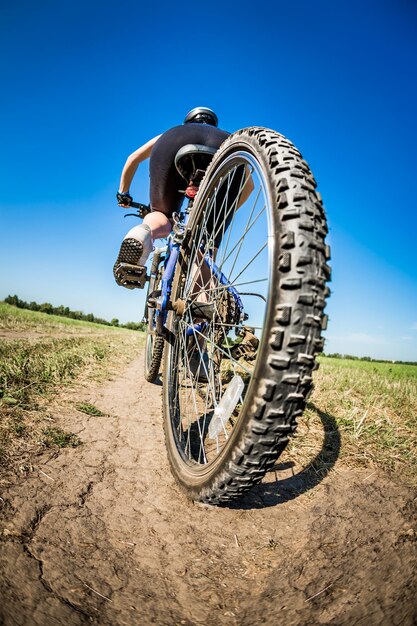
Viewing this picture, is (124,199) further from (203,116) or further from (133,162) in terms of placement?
(203,116)

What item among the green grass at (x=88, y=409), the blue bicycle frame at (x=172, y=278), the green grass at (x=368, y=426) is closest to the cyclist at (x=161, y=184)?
the blue bicycle frame at (x=172, y=278)

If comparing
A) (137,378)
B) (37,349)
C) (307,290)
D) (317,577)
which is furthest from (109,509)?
(37,349)

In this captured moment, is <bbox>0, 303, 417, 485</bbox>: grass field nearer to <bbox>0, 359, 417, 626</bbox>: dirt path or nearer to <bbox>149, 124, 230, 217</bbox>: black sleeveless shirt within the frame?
<bbox>0, 359, 417, 626</bbox>: dirt path

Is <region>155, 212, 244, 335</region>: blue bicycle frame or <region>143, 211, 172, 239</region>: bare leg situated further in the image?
<region>143, 211, 172, 239</region>: bare leg

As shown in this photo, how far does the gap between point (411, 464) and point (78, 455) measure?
1.95 m

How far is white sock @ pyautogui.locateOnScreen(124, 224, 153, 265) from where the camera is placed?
8.45 feet

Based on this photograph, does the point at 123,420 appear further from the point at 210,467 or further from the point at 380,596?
the point at 380,596

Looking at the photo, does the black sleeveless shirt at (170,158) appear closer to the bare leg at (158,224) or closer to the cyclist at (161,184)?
the cyclist at (161,184)

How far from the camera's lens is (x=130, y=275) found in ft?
9.37

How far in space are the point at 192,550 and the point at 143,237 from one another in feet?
7.28

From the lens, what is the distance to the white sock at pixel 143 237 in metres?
2.57

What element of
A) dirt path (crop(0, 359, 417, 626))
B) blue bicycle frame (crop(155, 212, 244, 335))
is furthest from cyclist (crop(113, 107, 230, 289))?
dirt path (crop(0, 359, 417, 626))

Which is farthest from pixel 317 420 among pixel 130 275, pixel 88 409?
pixel 130 275

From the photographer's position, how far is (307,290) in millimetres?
956
